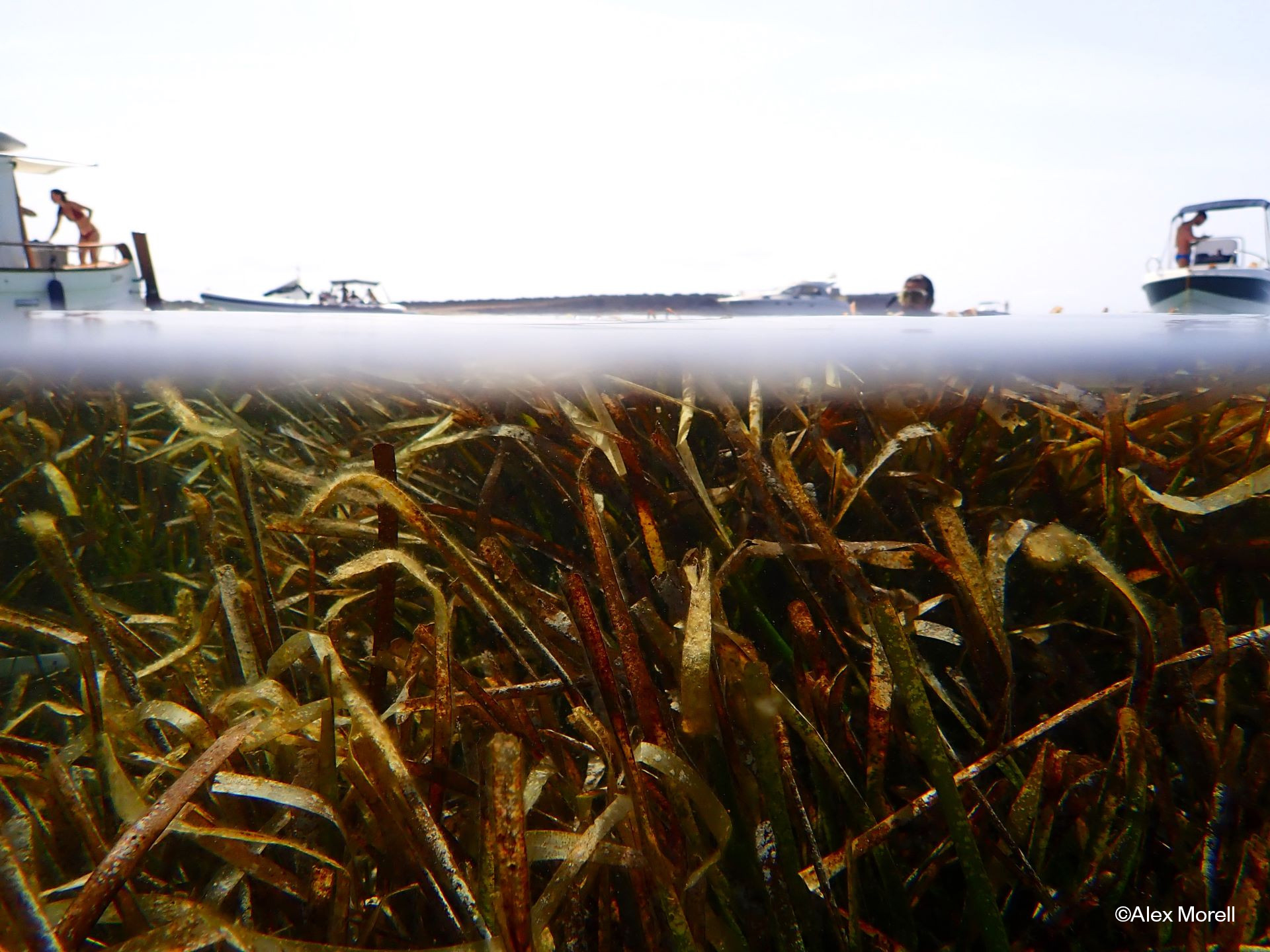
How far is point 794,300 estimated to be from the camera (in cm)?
959

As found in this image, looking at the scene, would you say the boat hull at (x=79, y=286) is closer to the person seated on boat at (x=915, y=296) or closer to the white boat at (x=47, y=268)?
the white boat at (x=47, y=268)

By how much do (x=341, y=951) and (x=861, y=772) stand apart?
320mm

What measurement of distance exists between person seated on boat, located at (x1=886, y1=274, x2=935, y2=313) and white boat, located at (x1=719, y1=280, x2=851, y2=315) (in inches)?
147

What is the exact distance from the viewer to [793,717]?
1.30 feet

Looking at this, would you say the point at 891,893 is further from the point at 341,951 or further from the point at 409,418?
the point at 409,418

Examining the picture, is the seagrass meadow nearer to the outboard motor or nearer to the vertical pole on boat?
the vertical pole on boat

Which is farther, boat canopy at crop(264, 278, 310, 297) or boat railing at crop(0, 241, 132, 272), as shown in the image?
boat canopy at crop(264, 278, 310, 297)

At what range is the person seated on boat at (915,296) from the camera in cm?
188

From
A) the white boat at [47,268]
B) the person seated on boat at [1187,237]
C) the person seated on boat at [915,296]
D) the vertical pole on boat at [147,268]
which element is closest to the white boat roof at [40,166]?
the white boat at [47,268]

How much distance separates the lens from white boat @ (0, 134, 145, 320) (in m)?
5.44

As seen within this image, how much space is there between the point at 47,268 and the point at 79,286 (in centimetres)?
29

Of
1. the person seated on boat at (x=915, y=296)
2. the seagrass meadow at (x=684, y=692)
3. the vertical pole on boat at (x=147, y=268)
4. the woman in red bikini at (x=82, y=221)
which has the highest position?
the woman in red bikini at (x=82, y=221)

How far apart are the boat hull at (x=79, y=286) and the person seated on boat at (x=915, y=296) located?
4705mm

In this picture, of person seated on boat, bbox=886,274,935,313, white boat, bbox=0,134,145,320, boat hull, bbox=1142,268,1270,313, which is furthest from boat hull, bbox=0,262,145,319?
boat hull, bbox=1142,268,1270,313
